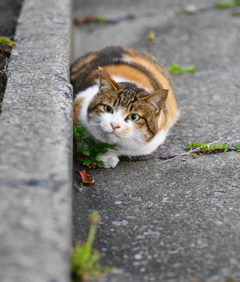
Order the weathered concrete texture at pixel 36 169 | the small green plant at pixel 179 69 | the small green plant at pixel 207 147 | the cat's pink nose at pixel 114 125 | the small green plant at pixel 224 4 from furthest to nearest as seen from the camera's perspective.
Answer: the small green plant at pixel 224 4, the small green plant at pixel 179 69, the small green plant at pixel 207 147, the cat's pink nose at pixel 114 125, the weathered concrete texture at pixel 36 169

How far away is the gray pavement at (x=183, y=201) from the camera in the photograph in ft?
6.53

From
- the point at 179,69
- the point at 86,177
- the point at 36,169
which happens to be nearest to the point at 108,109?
the point at 86,177

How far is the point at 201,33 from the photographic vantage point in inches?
232

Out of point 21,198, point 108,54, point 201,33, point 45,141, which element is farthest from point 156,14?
point 21,198

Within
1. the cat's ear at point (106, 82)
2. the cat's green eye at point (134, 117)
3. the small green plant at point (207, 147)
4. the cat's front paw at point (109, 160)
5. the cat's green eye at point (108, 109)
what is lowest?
the cat's front paw at point (109, 160)

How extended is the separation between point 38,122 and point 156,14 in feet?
15.6

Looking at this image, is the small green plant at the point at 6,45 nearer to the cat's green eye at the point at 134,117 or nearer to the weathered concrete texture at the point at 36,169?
the weathered concrete texture at the point at 36,169

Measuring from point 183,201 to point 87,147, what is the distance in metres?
0.82

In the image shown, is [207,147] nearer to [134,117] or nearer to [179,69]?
[134,117]

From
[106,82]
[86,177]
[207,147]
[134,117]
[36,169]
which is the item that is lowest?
[86,177]

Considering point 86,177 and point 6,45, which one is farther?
point 6,45

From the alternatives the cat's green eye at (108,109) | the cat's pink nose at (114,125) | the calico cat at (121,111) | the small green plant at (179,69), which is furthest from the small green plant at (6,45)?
the small green plant at (179,69)

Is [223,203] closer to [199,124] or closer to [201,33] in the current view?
[199,124]

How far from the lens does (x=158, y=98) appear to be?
2.96m
